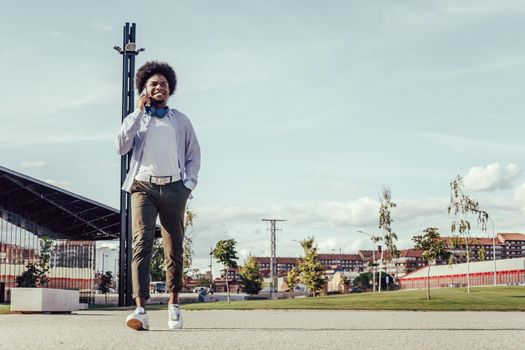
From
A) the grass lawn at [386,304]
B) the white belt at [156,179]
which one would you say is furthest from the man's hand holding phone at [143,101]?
the grass lawn at [386,304]

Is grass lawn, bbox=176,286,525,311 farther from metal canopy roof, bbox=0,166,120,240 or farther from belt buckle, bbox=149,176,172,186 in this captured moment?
belt buckle, bbox=149,176,172,186

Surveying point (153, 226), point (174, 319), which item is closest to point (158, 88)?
point (153, 226)

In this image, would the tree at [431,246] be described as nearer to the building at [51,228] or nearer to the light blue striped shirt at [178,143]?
the building at [51,228]

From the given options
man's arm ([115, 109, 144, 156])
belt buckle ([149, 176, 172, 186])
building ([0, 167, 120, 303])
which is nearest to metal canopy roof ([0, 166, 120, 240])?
building ([0, 167, 120, 303])

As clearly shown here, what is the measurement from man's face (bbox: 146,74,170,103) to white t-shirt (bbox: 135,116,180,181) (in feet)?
0.85

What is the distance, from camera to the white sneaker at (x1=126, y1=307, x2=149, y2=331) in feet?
19.9

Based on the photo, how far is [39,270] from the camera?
140 feet

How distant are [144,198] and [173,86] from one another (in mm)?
1348

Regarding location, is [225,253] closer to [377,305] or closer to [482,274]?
[377,305]

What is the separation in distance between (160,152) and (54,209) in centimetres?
4147

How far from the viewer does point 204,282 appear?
142625 millimetres

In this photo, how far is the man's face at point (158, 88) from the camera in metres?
6.95

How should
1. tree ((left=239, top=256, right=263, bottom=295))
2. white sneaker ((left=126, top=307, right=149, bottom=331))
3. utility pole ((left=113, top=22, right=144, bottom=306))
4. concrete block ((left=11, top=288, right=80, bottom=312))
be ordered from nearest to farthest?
white sneaker ((left=126, top=307, right=149, bottom=331)), concrete block ((left=11, top=288, right=80, bottom=312)), utility pole ((left=113, top=22, right=144, bottom=306)), tree ((left=239, top=256, right=263, bottom=295))

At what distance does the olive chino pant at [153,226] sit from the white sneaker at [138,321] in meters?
0.33
